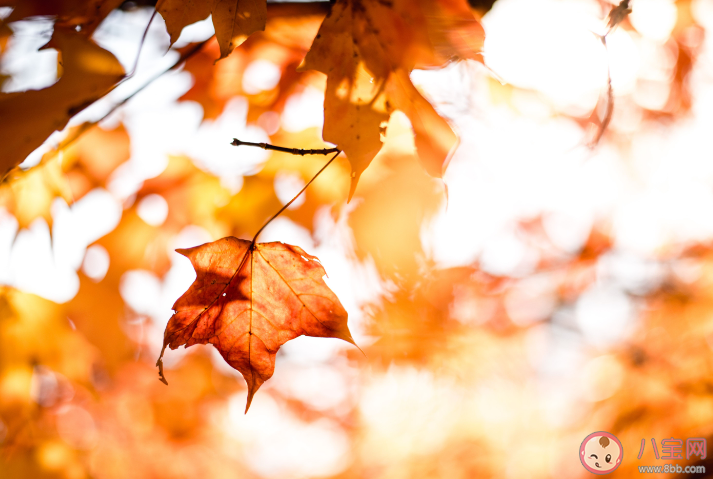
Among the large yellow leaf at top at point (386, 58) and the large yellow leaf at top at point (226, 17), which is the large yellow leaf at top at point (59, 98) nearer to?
the large yellow leaf at top at point (226, 17)

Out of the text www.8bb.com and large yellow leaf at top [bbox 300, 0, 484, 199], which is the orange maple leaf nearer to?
large yellow leaf at top [bbox 300, 0, 484, 199]

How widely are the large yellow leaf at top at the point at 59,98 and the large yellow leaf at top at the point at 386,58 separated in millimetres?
376

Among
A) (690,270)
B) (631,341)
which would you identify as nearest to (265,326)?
(631,341)

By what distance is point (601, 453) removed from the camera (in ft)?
4.42

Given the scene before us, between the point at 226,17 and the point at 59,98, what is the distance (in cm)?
33

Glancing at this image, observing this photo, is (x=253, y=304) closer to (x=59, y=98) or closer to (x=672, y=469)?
(x=59, y=98)

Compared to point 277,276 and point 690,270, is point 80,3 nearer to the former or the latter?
point 277,276

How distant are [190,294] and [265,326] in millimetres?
130

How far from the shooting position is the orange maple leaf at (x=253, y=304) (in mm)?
518

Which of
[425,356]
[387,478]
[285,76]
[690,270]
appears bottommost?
[387,478]

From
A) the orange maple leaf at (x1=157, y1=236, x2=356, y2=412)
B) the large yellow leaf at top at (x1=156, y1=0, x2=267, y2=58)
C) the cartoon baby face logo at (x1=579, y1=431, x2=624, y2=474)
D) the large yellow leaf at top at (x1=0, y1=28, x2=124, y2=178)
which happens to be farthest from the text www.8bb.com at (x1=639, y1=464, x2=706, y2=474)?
the large yellow leaf at top at (x1=0, y1=28, x2=124, y2=178)

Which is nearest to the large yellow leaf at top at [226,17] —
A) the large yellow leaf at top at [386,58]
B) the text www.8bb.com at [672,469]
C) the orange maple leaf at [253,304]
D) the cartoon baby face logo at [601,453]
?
the large yellow leaf at top at [386,58]

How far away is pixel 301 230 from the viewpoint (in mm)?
1180

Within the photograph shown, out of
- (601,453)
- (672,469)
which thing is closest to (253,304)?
(601,453)
